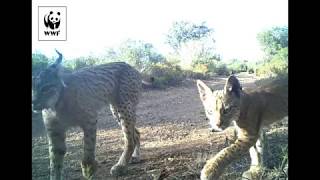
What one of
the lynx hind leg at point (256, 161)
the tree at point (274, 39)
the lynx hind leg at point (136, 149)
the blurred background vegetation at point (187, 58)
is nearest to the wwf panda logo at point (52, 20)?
the blurred background vegetation at point (187, 58)

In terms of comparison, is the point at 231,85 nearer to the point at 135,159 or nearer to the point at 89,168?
the point at 135,159

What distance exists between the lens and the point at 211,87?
3016 millimetres

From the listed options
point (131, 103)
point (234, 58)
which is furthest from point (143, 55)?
point (234, 58)

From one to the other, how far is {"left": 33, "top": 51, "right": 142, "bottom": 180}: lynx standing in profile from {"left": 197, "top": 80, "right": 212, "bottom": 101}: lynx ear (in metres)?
0.32

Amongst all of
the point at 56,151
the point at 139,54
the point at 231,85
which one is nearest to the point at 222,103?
the point at 231,85

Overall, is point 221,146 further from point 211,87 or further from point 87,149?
point 87,149

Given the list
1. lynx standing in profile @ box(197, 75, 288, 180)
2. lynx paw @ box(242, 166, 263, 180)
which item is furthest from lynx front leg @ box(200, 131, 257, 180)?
lynx paw @ box(242, 166, 263, 180)

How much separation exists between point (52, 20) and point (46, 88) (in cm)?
37

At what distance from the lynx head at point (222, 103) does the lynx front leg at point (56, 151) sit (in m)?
0.77

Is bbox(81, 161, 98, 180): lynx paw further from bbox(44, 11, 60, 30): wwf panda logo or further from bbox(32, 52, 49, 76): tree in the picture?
bbox(44, 11, 60, 30): wwf panda logo

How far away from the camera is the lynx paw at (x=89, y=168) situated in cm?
300

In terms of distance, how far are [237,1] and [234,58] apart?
301 mm

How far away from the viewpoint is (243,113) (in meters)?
3.02
